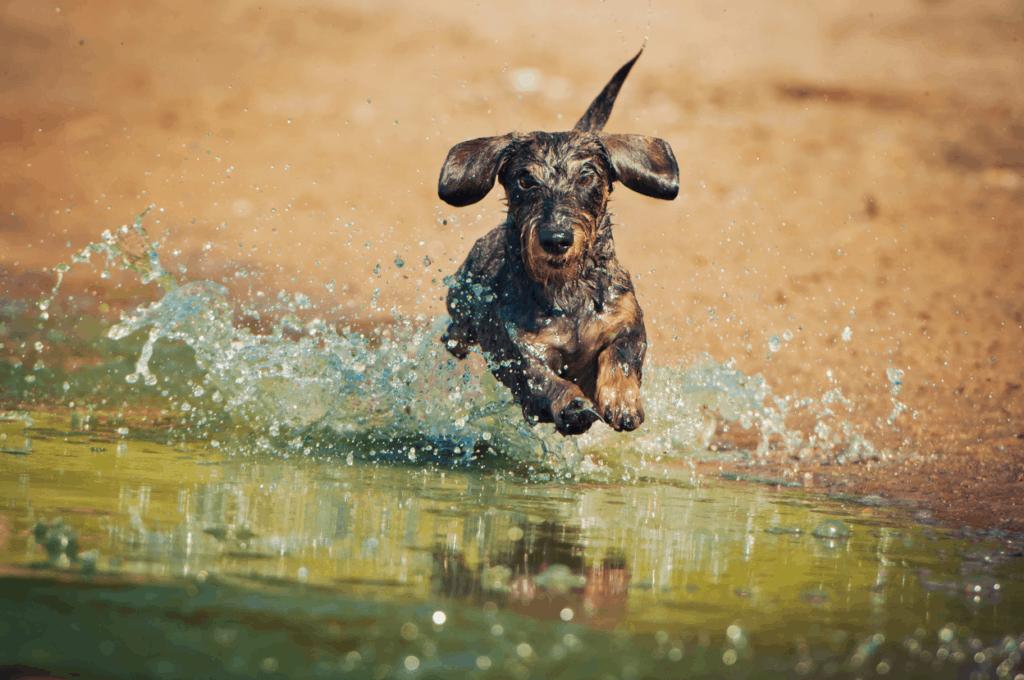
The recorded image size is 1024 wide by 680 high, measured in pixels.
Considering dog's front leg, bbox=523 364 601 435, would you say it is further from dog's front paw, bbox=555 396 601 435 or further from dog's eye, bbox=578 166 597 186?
dog's eye, bbox=578 166 597 186

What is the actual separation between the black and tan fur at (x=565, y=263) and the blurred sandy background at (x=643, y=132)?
240 centimetres

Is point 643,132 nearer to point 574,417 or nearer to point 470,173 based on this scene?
point 470,173

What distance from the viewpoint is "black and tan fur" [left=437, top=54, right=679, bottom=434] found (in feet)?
15.7

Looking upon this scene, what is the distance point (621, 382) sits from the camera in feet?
16.0

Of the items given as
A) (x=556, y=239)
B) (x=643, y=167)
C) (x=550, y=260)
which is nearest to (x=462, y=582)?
(x=556, y=239)

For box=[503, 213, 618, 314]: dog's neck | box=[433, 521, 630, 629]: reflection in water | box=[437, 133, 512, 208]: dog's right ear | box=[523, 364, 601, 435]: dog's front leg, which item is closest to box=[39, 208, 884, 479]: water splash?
box=[523, 364, 601, 435]: dog's front leg

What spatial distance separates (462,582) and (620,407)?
2.31 meters

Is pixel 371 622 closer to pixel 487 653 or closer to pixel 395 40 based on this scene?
pixel 487 653

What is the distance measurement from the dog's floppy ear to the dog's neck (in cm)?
26

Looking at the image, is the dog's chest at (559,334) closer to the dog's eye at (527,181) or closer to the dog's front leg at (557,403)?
the dog's front leg at (557,403)

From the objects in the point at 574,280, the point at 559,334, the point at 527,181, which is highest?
the point at 527,181

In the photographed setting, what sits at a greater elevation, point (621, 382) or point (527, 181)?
point (527, 181)

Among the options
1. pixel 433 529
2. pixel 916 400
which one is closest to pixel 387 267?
pixel 916 400

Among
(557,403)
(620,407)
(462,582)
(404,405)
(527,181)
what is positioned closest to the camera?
(462,582)
